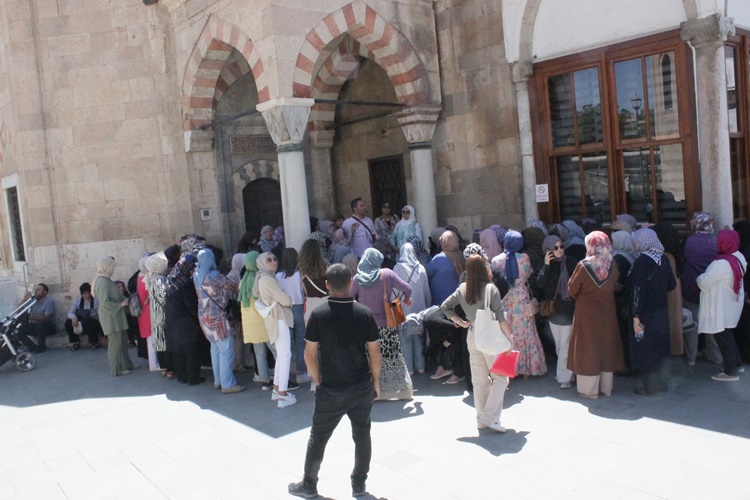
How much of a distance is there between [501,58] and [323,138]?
11.3 ft

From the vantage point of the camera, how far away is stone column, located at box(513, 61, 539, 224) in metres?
7.62

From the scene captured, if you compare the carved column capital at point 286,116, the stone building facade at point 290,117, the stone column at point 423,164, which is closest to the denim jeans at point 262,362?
the stone building facade at point 290,117

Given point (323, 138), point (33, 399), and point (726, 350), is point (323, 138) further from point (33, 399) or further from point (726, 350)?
point (726, 350)

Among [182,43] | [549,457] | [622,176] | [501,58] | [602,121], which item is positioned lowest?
[549,457]

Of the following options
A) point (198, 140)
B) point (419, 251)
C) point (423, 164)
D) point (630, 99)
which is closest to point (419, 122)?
point (423, 164)

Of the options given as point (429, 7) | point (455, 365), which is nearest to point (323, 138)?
point (429, 7)

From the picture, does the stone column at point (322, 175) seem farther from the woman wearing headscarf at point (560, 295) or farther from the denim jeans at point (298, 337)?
the woman wearing headscarf at point (560, 295)

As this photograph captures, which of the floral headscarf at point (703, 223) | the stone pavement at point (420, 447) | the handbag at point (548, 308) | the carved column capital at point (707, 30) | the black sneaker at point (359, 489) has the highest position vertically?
the carved column capital at point (707, 30)

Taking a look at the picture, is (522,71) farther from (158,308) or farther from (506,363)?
(158,308)

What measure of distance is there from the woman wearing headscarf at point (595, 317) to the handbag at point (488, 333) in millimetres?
924

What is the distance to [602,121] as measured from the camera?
707cm

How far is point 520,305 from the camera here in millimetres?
5609

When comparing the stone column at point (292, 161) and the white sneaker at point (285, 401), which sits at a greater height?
the stone column at point (292, 161)

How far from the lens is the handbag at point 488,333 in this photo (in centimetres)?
438
